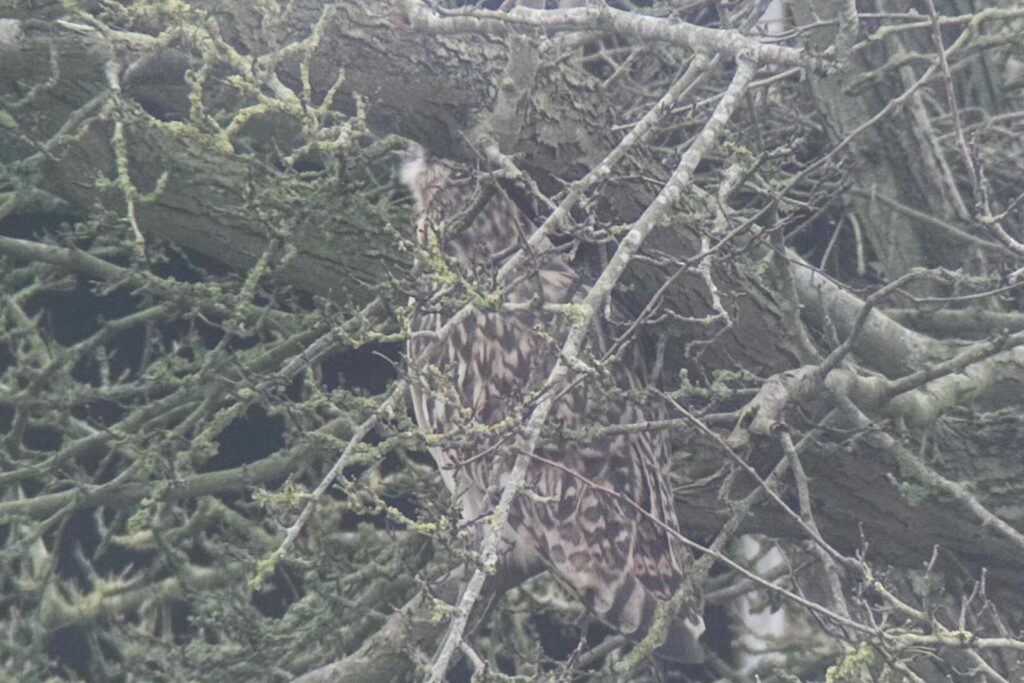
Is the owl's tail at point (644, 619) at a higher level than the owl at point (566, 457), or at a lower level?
lower

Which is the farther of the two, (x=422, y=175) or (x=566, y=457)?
(x=422, y=175)

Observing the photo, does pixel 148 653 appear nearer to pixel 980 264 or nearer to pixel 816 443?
pixel 816 443

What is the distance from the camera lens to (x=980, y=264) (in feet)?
10.3

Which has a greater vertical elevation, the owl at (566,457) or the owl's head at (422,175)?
the owl's head at (422,175)

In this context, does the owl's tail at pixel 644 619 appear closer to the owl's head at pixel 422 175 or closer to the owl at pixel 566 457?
the owl at pixel 566 457

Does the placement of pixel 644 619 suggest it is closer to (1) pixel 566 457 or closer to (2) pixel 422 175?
(1) pixel 566 457

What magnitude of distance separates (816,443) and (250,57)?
4.09 feet

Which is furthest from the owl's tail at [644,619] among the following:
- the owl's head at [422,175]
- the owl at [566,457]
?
the owl's head at [422,175]

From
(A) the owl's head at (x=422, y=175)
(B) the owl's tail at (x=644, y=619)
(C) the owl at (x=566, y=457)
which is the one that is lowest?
(B) the owl's tail at (x=644, y=619)

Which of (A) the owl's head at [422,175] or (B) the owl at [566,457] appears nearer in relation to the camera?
(B) the owl at [566,457]

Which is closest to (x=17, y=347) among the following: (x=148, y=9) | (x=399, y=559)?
(x=399, y=559)

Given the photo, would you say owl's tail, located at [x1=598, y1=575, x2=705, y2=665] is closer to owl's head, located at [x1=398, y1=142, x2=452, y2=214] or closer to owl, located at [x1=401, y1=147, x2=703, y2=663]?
owl, located at [x1=401, y1=147, x2=703, y2=663]

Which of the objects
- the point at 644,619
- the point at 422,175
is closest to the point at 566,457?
the point at 644,619

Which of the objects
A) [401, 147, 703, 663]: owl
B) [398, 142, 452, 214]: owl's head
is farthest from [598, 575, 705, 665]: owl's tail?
[398, 142, 452, 214]: owl's head
